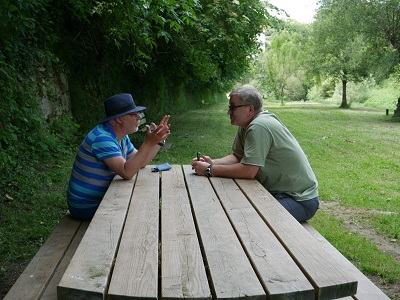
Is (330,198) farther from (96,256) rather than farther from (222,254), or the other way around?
(96,256)

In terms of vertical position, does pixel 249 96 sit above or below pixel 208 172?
above

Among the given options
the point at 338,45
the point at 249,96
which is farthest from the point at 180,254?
the point at 338,45

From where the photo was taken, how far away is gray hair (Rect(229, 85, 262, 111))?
13.2 feet

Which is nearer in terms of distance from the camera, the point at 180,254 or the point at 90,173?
the point at 180,254

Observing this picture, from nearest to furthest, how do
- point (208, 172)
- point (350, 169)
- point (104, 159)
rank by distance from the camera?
point (104, 159) → point (208, 172) → point (350, 169)

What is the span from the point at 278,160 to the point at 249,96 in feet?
1.92

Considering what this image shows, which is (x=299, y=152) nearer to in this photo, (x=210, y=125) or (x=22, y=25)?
(x=22, y=25)

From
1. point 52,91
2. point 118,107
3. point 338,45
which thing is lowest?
point 52,91

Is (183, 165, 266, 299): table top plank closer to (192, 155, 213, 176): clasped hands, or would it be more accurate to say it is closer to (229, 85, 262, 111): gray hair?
(192, 155, 213, 176): clasped hands

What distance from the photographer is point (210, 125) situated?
1920cm

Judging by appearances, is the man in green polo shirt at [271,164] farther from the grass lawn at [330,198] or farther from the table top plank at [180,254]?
the grass lawn at [330,198]

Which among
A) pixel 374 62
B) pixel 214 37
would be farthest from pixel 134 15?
pixel 374 62

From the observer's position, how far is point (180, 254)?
2152 mm

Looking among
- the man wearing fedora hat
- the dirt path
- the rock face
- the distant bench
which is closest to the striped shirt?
the man wearing fedora hat
